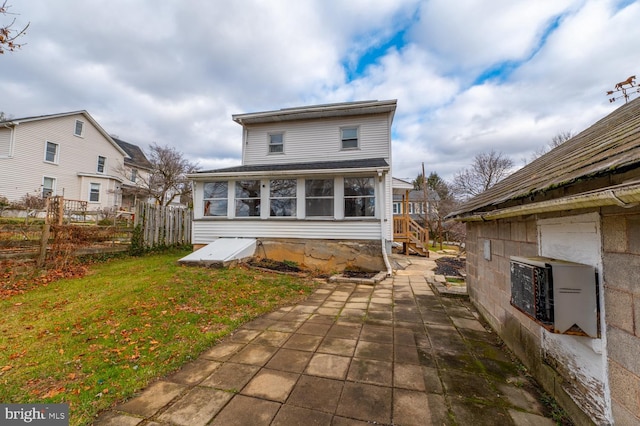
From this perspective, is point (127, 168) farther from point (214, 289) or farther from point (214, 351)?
point (214, 351)

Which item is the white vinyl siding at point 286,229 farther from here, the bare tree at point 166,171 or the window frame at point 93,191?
the window frame at point 93,191

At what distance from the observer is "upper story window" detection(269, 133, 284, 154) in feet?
42.4

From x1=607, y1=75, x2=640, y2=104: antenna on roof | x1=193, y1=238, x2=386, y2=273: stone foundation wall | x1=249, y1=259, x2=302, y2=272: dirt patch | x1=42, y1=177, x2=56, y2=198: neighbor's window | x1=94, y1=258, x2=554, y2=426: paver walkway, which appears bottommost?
x1=94, y1=258, x2=554, y2=426: paver walkway

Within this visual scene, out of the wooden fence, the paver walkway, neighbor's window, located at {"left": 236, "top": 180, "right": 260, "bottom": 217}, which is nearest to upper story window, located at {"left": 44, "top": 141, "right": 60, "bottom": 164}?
the wooden fence

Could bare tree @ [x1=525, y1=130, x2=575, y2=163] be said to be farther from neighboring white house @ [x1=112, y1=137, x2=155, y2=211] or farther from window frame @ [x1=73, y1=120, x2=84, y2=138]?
window frame @ [x1=73, y1=120, x2=84, y2=138]

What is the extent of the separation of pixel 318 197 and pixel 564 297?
8.05 metres

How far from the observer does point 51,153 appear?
18094 millimetres

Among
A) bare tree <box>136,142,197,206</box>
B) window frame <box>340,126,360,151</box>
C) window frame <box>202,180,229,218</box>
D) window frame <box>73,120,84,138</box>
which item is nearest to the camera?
window frame <box>202,180,229,218</box>

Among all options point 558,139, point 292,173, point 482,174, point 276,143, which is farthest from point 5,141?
point 558,139

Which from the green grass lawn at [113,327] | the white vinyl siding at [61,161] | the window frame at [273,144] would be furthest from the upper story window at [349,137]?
the white vinyl siding at [61,161]

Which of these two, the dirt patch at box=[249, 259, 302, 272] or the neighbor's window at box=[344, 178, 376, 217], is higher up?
the neighbor's window at box=[344, 178, 376, 217]

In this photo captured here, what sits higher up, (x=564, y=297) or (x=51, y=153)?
(x=51, y=153)

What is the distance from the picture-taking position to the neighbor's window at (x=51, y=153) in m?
17.7

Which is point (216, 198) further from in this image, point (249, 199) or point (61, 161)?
point (61, 161)
